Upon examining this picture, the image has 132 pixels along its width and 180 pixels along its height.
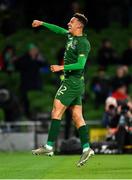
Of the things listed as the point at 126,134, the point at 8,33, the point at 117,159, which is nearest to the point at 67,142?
the point at 126,134

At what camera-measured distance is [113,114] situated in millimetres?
20641

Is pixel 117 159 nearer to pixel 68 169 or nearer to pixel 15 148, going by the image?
pixel 68 169

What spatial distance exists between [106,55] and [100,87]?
230 centimetres

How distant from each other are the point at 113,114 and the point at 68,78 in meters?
5.96

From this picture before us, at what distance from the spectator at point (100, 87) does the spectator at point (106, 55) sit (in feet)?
5.04

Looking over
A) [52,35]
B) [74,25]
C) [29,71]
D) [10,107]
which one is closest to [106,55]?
[29,71]

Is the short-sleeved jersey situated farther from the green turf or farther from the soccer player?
the green turf

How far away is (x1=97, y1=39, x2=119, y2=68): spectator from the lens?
2722cm

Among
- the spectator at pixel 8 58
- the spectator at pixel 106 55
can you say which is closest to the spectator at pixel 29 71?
the spectator at pixel 8 58

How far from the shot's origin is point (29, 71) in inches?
1021

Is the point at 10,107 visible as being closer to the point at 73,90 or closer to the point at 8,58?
the point at 8,58

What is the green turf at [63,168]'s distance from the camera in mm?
13164

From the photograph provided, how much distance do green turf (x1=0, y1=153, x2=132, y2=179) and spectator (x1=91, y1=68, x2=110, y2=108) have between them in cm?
751

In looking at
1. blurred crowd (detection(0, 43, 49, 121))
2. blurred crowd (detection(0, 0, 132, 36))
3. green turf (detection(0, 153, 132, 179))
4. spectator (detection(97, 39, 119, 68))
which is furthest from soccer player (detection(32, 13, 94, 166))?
blurred crowd (detection(0, 0, 132, 36))
